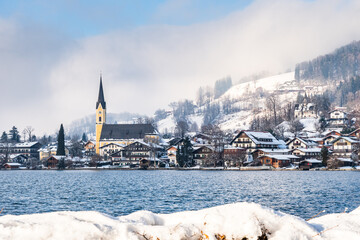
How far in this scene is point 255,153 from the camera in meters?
108

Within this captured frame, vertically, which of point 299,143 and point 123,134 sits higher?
point 123,134

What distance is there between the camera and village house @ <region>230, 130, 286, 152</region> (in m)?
114

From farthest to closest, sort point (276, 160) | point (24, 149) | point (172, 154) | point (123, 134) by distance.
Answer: point (123, 134), point (24, 149), point (172, 154), point (276, 160)

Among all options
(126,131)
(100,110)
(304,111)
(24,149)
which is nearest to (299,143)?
(126,131)

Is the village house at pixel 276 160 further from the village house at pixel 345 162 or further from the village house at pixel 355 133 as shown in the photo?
the village house at pixel 355 133

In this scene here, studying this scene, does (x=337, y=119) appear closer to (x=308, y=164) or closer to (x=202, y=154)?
(x=202, y=154)

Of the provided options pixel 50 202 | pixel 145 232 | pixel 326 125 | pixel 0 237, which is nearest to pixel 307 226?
pixel 145 232

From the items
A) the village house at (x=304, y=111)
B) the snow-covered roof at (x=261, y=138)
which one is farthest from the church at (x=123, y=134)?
the village house at (x=304, y=111)

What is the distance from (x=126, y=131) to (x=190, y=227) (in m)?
158

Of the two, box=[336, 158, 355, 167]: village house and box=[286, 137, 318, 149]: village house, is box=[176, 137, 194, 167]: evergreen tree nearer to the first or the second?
box=[286, 137, 318, 149]: village house

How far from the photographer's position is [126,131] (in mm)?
162875

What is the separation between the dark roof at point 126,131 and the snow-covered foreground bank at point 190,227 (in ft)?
509

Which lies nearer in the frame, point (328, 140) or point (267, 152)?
point (267, 152)

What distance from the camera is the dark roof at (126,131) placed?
161 metres
